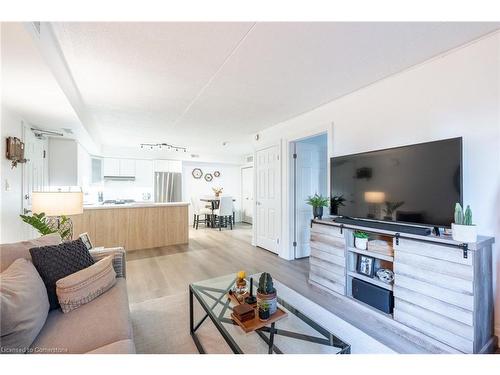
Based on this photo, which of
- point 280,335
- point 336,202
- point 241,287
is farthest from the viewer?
point 336,202

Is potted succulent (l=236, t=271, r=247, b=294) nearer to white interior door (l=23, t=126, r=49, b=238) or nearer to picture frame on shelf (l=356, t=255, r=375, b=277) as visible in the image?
picture frame on shelf (l=356, t=255, r=375, b=277)

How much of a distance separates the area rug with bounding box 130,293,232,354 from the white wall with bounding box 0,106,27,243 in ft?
5.40

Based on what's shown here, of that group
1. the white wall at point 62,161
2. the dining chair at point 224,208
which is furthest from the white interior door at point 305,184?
the white wall at point 62,161

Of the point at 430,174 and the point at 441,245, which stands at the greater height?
the point at 430,174

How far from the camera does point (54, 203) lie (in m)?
2.08

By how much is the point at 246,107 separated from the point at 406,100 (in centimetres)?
190

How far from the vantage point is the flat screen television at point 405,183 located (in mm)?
1667

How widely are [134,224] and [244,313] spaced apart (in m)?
3.67

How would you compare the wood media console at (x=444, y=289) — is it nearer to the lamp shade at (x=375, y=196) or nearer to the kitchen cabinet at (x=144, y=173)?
the lamp shade at (x=375, y=196)

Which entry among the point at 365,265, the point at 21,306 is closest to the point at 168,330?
the point at 21,306

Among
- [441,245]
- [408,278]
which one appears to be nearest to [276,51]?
[441,245]

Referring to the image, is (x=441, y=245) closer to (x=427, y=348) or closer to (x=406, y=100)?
(x=427, y=348)

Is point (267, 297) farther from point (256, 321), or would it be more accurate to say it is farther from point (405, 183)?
point (405, 183)

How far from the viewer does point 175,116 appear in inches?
143
